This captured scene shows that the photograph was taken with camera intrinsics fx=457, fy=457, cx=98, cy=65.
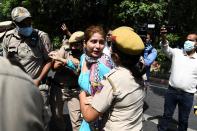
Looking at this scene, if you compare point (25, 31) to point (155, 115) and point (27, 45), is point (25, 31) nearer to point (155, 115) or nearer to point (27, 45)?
point (27, 45)

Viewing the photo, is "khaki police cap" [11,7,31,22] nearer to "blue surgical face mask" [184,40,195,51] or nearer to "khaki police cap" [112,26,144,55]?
"khaki police cap" [112,26,144,55]

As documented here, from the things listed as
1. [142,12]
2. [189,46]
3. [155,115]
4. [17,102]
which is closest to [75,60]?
[189,46]

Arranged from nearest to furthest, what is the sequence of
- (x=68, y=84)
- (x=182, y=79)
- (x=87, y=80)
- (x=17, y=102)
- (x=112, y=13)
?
(x=17, y=102) → (x=87, y=80) → (x=68, y=84) → (x=182, y=79) → (x=112, y=13)

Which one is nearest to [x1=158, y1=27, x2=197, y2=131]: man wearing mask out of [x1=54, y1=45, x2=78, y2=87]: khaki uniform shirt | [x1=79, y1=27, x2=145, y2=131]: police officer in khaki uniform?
[x1=54, y1=45, x2=78, y2=87]: khaki uniform shirt

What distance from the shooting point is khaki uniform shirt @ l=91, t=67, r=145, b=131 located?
300cm

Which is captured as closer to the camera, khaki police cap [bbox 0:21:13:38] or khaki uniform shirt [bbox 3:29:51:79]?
khaki uniform shirt [bbox 3:29:51:79]

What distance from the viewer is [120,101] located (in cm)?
303

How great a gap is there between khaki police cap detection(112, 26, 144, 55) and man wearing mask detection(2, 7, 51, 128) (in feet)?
6.89

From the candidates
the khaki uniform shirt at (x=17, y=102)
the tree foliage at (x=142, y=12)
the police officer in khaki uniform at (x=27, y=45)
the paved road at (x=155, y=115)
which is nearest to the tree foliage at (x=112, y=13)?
the tree foliage at (x=142, y=12)

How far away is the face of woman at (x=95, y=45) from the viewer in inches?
159

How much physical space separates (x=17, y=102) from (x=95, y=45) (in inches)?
107

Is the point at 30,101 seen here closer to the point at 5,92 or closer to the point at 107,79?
Answer: the point at 5,92

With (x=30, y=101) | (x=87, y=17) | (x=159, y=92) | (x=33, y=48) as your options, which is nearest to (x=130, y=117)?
(x=30, y=101)

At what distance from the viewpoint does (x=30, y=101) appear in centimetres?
141
